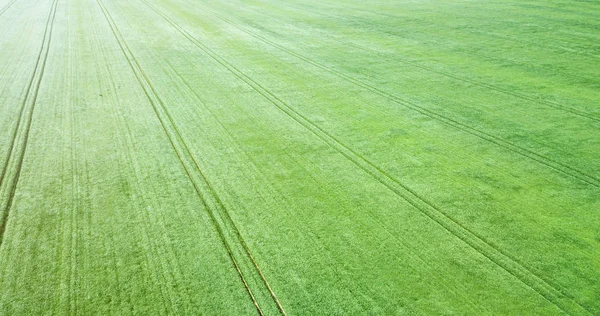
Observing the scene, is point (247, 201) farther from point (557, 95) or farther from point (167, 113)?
point (557, 95)

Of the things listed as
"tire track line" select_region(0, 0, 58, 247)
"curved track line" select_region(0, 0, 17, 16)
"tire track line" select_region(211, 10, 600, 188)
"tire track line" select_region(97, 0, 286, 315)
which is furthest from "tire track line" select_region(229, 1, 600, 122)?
"curved track line" select_region(0, 0, 17, 16)

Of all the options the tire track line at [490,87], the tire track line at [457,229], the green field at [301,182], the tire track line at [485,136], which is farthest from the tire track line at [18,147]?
the tire track line at [490,87]

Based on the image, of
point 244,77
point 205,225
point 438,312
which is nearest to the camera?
point 438,312

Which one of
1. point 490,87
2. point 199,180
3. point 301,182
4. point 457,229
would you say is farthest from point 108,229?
point 490,87

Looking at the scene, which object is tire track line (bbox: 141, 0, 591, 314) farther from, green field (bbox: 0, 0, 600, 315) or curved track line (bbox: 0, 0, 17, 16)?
curved track line (bbox: 0, 0, 17, 16)

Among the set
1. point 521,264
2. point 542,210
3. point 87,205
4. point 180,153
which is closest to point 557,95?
point 542,210

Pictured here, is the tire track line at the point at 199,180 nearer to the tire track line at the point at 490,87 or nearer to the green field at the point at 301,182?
the green field at the point at 301,182

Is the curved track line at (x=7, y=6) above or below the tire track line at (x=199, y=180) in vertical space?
below
